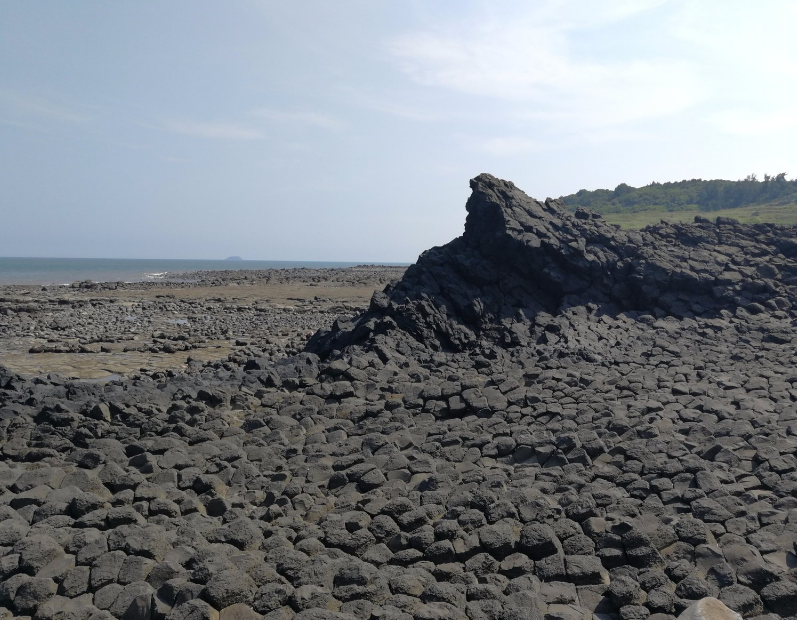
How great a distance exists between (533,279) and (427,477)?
38.1ft

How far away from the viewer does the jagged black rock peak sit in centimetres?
1702

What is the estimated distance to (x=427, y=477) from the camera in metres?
9.10

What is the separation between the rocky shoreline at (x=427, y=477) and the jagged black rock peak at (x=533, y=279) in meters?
0.14

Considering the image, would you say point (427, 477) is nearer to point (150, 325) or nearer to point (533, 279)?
point (533, 279)

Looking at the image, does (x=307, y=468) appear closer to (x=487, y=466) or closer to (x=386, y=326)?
(x=487, y=466)

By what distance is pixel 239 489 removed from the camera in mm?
8977

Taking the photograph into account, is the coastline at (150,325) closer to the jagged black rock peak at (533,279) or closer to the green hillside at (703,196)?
the jagged black rock peak at (533,279)

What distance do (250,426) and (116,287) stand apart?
146 ft

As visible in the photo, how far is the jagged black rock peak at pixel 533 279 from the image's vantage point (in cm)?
1702

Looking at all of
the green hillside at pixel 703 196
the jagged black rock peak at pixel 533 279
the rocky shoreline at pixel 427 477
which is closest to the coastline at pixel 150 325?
the rocky shoreline at pixel 427 477

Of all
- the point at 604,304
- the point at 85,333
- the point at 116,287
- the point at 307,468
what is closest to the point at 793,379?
the point at 604,304

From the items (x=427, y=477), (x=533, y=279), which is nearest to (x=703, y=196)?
(x=533, y=279)

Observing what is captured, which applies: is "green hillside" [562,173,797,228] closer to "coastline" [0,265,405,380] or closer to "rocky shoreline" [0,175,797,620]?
"coastline" [0,265,405,380]

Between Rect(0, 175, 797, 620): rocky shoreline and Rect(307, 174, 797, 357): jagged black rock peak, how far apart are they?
0.14 m
